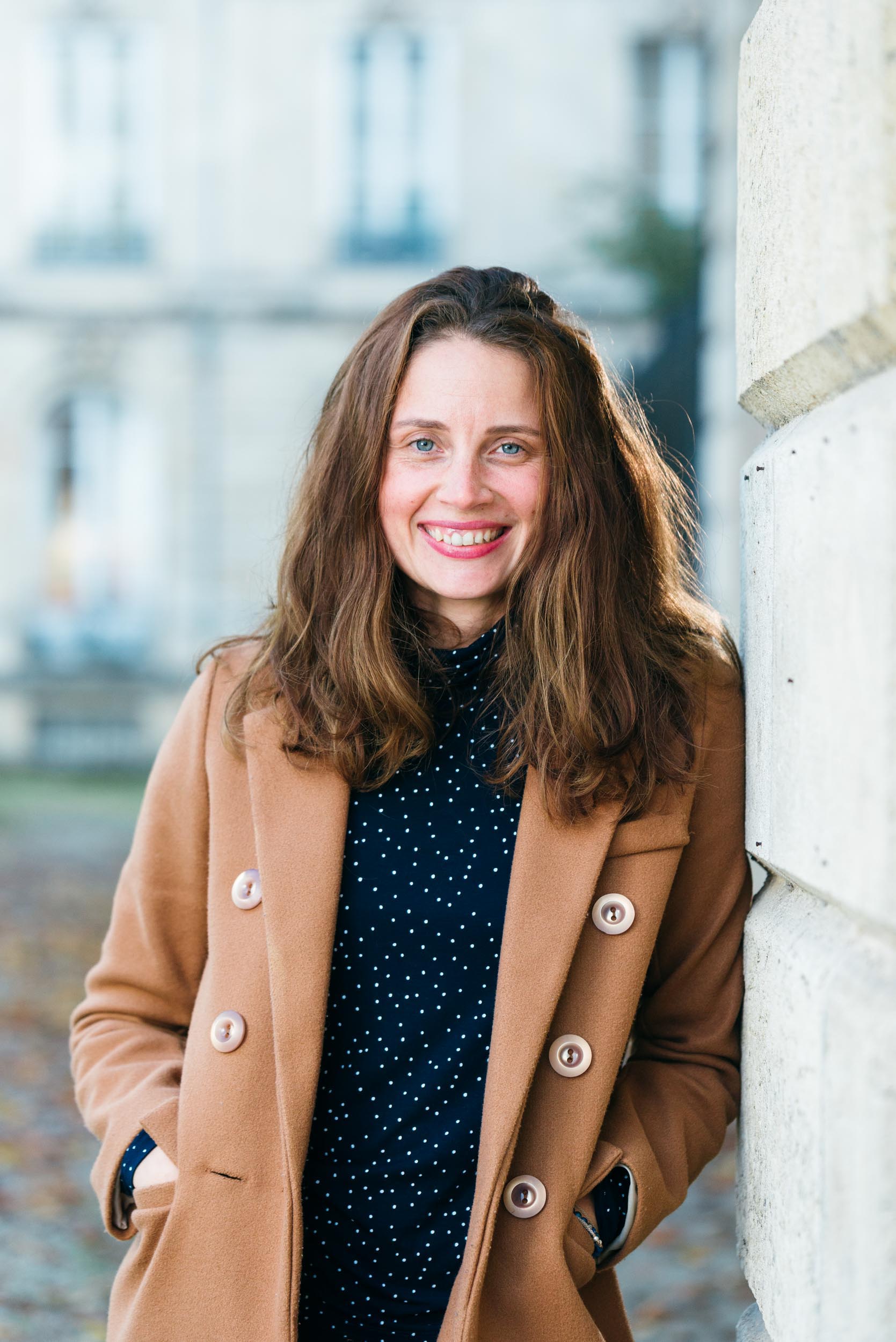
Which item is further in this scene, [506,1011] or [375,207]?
[375,207]

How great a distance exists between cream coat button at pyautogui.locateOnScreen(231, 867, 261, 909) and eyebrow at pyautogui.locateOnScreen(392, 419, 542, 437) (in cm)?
66

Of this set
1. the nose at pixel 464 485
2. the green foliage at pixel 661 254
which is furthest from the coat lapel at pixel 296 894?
the green foliage at pixel 661 254

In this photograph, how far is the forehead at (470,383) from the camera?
189cm

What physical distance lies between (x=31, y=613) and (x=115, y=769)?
220cm

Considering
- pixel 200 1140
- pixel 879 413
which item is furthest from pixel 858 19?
pixel 200 1140

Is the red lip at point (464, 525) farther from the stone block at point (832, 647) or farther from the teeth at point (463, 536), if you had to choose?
the stone block at point (832, 647)

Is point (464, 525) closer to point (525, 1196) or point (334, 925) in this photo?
point (334, 925)

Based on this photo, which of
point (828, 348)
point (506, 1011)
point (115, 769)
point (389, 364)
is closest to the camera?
point (828, 348)

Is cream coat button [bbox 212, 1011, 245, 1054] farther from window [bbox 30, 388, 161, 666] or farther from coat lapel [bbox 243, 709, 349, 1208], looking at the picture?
window [bbox 30, 388, 161, 666]

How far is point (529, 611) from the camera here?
76.7 inches

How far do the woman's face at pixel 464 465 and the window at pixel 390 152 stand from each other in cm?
1544

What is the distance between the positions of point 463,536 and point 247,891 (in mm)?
574

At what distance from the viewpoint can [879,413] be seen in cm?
111

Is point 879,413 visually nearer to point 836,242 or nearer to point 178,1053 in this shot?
point 836,242
